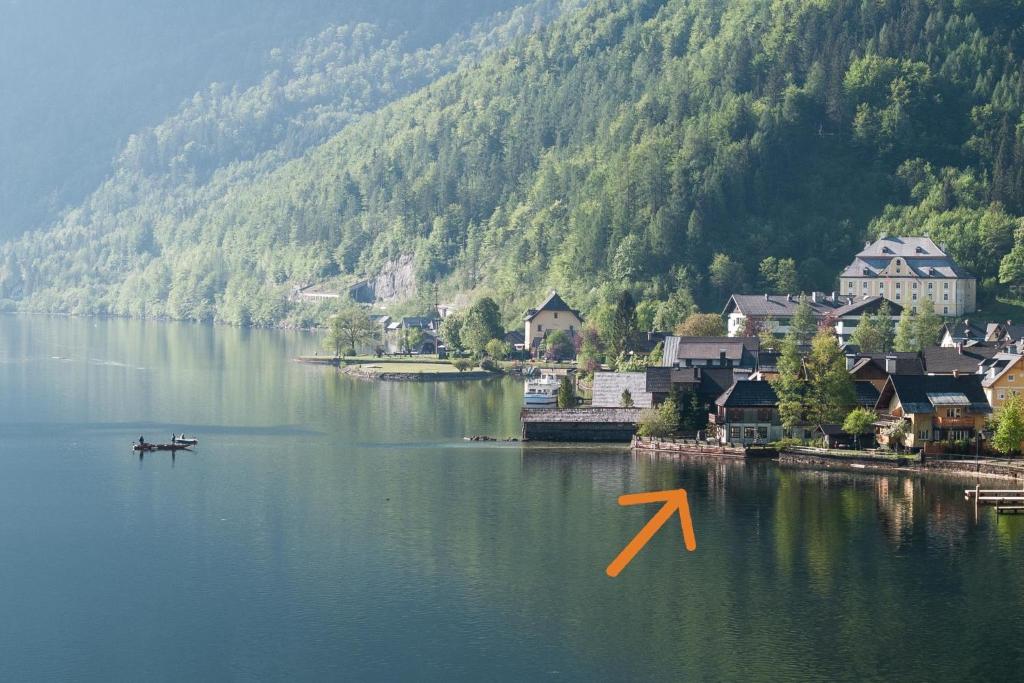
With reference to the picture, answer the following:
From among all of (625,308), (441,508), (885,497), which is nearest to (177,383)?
(625,308)

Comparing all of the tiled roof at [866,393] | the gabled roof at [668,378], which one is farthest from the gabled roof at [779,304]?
the tiled roof at [866,393]

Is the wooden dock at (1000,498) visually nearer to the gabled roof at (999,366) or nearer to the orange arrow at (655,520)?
the orange arrow at (655,520)

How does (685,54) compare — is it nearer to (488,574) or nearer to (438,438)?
(438,438)

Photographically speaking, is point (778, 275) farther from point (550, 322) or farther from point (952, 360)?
point (952, 360)

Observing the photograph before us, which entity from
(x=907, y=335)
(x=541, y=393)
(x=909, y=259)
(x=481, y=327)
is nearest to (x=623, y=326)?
(x=481, y=327)

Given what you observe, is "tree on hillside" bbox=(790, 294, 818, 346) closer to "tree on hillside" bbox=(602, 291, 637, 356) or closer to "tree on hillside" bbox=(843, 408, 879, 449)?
"tree on hillside" bbox=(602, 291, 637, 356)

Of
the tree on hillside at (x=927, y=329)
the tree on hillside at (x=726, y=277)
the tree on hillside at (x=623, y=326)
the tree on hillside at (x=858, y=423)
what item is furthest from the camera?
the tree on hillside at (x=726, y=277)
